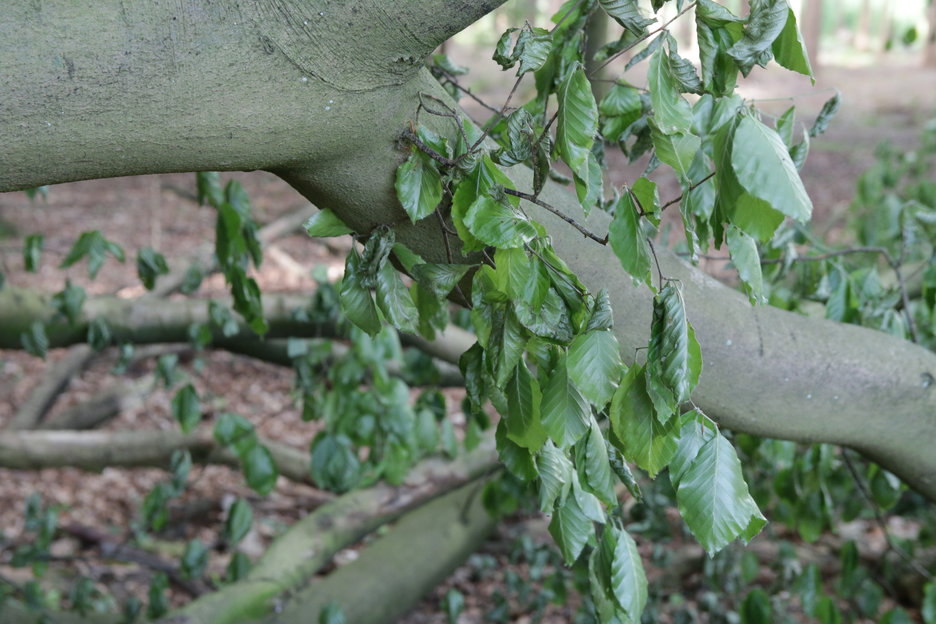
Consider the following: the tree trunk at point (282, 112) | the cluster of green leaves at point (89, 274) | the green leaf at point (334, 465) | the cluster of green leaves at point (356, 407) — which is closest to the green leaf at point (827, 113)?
the tree trunk at point (282, 112)

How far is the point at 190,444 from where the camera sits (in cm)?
366

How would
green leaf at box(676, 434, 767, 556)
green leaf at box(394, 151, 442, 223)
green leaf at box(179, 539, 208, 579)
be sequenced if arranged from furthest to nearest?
green leaf at box(179, 539, 208, 579)
green leaf at box(394, 151, 442, 223)
green leaf at box(676, 434, 767, 556)

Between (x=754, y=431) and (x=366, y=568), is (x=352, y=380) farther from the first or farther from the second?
(x=754, y=431)

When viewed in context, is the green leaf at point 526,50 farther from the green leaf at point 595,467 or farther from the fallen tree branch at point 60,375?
the fallen tree branch at point 60,375

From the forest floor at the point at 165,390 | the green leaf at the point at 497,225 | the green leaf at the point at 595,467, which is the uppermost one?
the green leaf at the point at 497,225

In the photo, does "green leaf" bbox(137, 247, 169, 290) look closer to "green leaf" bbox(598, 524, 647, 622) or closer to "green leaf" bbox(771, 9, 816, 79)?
"green leaf" bbox(598, 524, 647, 622)

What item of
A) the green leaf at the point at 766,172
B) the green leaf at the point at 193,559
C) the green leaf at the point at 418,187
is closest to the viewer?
the green leaf at the point at 766,172

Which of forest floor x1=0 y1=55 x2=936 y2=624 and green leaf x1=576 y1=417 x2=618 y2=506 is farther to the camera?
forest floor x1=0 y1=55 x2=936 y2=624

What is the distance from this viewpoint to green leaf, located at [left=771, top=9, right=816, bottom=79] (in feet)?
3.16

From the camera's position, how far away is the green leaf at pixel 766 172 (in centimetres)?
83

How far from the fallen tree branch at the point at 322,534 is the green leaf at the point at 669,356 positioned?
188cm

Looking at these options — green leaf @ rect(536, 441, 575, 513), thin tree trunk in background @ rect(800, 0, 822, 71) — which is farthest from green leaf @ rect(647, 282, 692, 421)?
thin tree trunk in background @ rect(800, 0, 822, 71)

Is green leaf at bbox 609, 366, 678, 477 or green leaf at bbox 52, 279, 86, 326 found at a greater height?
green leaf at bbox 609, 366, 678, 477

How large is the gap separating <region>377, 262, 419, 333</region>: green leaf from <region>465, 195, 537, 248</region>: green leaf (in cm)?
19
